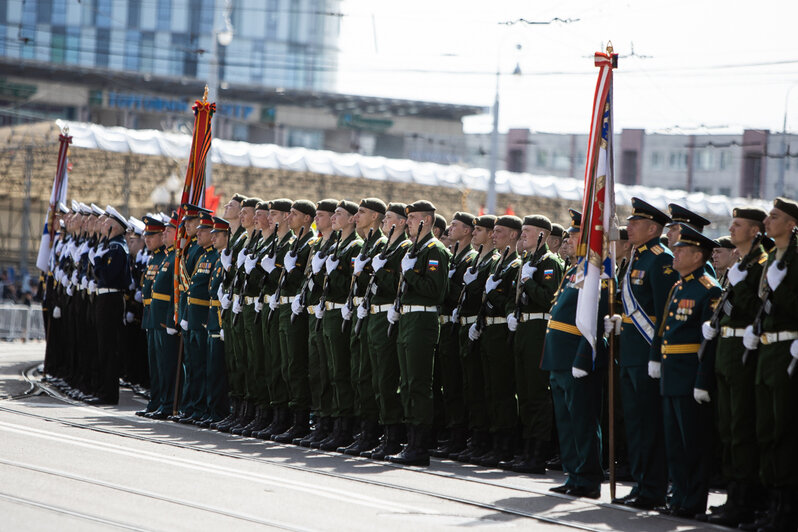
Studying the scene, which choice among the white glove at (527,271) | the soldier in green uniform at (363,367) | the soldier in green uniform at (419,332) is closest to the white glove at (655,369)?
the white glove at (527,271)

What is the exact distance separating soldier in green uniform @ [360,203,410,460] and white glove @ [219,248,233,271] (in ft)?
7.33

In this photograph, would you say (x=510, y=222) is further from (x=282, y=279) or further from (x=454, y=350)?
(x=282, y=279)

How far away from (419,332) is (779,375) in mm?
3603

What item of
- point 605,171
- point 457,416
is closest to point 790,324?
point 605,171

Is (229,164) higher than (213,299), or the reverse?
(229,164)

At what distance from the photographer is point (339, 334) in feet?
36.6

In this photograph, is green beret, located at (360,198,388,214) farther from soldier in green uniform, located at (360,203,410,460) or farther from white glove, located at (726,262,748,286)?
white glove, located at (726,262,748,286)

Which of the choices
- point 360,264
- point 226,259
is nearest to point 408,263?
point 360,264

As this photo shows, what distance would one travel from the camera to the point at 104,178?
1340 inches

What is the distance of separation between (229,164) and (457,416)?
2200cm

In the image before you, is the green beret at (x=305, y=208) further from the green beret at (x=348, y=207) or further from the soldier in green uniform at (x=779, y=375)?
the soldier in green uniform at (x=779, y=375)

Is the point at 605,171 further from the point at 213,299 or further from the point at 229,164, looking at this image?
the point at 229,164

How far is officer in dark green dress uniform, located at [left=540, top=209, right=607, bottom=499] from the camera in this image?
350 inches

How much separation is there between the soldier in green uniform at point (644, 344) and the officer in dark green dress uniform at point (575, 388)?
280 millimetres
